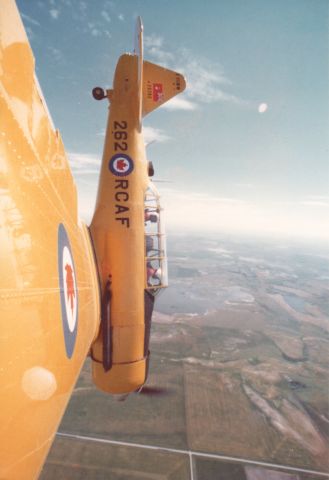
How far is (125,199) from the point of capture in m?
6.63

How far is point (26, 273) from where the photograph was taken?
1.63 m

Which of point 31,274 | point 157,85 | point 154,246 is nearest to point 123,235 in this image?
point 154,246

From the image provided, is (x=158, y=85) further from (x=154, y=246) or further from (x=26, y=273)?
(x=26, y=273)

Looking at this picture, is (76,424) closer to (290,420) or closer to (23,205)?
(290,420)

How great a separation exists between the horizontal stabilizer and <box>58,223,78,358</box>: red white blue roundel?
21.6 ft

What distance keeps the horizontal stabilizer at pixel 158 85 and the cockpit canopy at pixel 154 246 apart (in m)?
2.84

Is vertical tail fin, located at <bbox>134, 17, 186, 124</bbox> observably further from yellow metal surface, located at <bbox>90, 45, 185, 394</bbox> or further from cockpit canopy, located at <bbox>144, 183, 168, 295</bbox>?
cockpit canopy, located at <bbox>144, 183, 168, 295</bbox>

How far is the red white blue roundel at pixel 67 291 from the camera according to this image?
2.43 m

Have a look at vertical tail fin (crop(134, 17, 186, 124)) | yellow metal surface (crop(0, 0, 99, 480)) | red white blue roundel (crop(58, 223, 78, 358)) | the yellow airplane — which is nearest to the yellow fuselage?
vertical tail fin (crop(134, 17, 186, 124))

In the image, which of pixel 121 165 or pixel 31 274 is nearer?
pixel 31 274

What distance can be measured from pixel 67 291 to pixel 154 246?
4.71 metres

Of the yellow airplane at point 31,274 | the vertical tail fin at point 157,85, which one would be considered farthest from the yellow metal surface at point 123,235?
the yellow airplane at point 31,274

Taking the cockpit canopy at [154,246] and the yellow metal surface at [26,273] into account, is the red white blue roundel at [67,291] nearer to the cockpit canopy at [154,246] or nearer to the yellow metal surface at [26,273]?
the yellow metal surface at [26,273]

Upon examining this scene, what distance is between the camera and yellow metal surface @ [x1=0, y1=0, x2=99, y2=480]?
144 centimetres
